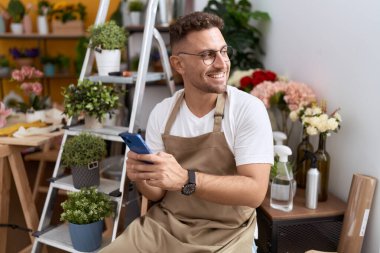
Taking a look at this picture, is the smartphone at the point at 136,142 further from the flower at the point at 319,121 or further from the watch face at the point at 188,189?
the flower at the point at 319,121

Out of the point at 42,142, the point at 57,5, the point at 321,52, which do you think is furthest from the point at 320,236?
the point at 57,5

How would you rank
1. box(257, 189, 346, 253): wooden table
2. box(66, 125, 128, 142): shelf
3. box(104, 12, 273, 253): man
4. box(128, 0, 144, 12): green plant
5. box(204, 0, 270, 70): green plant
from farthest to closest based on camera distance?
box(128, 0, 144, 12): green plant → box(204, 0, 270, 70): green plant → box(66, 125, 128, 142): shelf → box(257, 189, 346, 253): wooden table → box(104, 12, 273, 253): man

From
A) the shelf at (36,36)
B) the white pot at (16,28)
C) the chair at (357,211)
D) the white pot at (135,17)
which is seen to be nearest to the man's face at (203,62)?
the chair at (357,211)

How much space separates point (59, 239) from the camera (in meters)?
1.88

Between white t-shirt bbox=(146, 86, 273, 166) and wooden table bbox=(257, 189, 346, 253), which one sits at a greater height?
white t-shirt bbox=(146, 86, 273, 166)

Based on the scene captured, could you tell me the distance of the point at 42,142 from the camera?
212 centimetres

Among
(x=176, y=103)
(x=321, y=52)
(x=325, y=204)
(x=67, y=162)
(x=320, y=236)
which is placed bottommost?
(x=320, y=236)

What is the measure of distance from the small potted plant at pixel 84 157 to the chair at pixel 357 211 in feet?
3.83

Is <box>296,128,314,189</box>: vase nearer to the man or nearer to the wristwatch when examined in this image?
the man

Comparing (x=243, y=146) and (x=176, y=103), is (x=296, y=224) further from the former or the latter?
(x=176, y=103)

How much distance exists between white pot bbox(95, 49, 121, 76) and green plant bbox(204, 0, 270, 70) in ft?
2.70

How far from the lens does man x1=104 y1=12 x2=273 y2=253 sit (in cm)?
131

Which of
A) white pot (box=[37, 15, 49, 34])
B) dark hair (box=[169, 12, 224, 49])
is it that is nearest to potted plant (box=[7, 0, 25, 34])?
white pot (box=[37, 15, 49, 34])

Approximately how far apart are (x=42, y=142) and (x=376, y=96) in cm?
169
